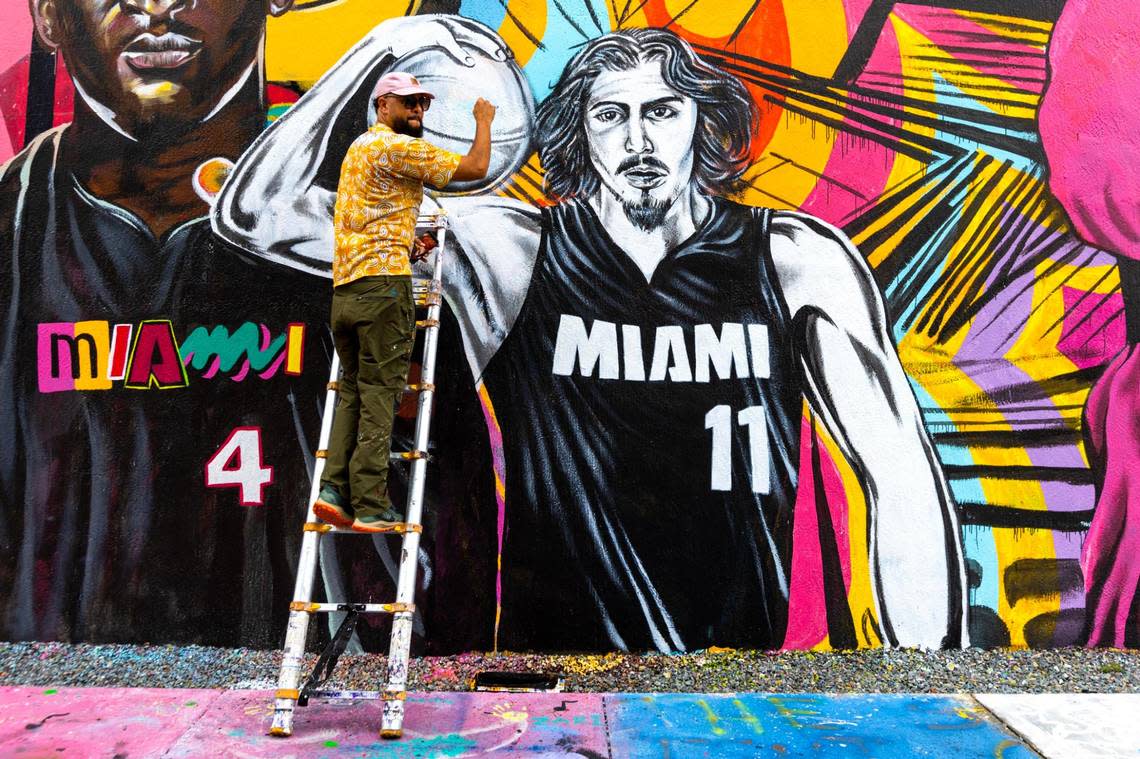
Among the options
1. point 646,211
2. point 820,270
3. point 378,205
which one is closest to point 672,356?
point 646,211

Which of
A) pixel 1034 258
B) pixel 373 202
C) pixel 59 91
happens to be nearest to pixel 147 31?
pixel 59 91

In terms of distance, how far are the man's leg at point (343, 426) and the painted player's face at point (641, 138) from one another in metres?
1.81

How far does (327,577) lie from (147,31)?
131 inches

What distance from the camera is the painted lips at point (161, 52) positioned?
5.16 metres

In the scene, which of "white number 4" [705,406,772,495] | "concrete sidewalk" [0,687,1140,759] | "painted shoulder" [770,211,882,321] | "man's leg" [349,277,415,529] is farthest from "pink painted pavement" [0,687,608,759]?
"painted shoulder" [770,211,882,321]

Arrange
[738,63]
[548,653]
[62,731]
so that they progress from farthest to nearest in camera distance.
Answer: [738,63], [548,653], [62,731]

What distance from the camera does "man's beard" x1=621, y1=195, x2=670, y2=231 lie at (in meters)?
5.05

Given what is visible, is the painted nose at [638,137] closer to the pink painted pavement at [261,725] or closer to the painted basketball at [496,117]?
the painted basketball at [496,117]

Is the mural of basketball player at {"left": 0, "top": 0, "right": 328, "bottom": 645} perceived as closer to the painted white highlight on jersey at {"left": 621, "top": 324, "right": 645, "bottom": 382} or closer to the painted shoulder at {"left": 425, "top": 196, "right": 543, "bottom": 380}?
the painted shoulder at {"left": 425, "top": 196, "right": 543, "bottom": 380}

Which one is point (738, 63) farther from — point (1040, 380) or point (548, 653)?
point (548, 653)

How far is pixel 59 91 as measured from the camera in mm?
5203

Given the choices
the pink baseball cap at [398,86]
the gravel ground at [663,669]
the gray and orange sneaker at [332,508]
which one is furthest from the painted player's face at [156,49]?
the gravel ground at [663,669]

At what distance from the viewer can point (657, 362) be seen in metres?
4.92

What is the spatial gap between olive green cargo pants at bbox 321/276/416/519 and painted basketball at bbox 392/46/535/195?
1.29 m
